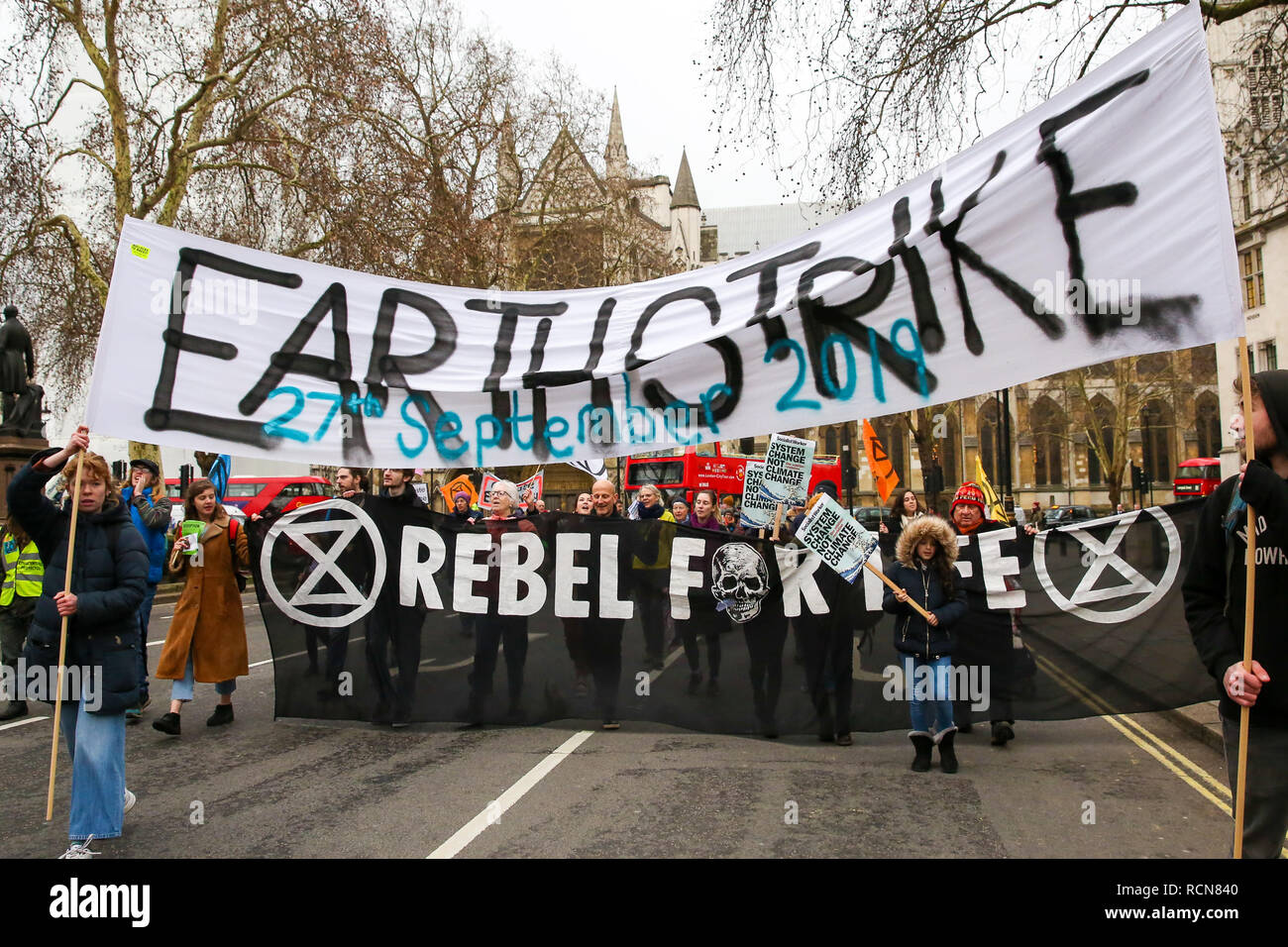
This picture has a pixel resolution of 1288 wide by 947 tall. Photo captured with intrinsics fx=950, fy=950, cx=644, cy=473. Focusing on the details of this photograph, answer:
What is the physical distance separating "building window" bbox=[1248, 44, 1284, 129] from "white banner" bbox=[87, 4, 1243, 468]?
7.16 metres

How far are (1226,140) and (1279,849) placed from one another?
10.8 metres

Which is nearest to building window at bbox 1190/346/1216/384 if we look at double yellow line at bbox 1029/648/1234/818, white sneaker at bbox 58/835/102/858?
double yellow line at bbox 1029/648/1234/818

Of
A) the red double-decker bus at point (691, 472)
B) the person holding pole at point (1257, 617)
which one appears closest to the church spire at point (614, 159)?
the red double-decker bus at point (691, 472)

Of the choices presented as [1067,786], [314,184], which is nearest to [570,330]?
[1067,786]

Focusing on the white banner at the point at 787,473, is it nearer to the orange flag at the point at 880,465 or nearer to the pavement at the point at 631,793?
the pavement at the point at 631,793

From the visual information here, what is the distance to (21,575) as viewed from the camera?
7.93 meters

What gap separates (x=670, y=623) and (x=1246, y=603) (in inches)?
167

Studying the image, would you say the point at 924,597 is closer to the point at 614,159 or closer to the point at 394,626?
the point at 394,626

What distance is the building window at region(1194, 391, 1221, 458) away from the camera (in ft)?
206

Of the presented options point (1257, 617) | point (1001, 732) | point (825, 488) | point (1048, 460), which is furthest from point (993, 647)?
point (1048, 460)

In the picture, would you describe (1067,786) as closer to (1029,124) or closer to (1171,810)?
(1171,810)

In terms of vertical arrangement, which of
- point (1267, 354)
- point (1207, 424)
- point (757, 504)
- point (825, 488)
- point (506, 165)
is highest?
point (506, 165)

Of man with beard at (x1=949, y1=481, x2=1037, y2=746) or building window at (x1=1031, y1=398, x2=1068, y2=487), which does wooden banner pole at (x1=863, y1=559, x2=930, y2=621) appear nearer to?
man with beard at (x1=949, y1=481, x2=1037, y2=746)
